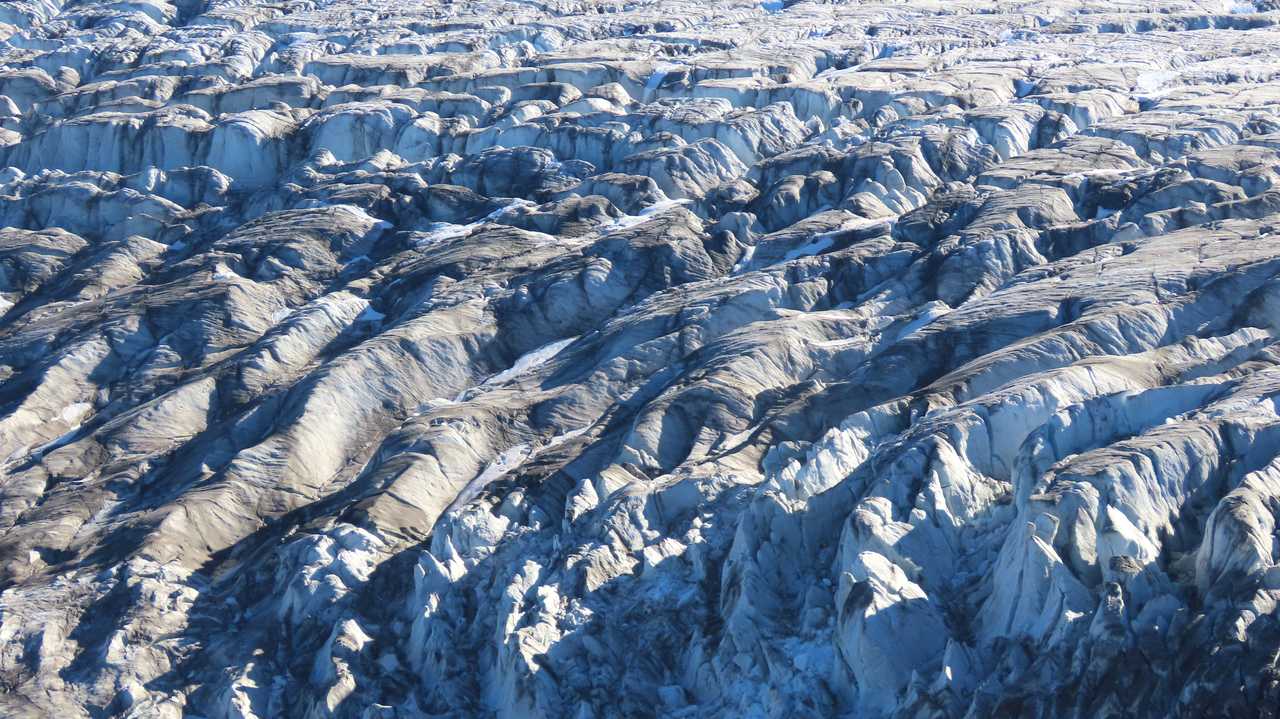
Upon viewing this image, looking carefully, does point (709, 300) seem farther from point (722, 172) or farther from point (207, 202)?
point (207, 202)

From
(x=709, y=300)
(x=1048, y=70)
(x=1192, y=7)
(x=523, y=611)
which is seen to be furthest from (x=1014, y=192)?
(x=1192, y=7)

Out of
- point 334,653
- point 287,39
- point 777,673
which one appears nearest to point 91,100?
point 287,39

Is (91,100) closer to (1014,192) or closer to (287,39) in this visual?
(287,39)

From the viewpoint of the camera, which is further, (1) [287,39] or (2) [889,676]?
(1) [287,39]

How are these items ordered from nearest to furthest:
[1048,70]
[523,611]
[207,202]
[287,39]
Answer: [523,611]
[207,202]
[1048,70]
[287,39]

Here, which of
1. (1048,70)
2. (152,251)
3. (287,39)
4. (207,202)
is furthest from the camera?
(287,39)

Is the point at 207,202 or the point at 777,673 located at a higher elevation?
the point at 777,673
